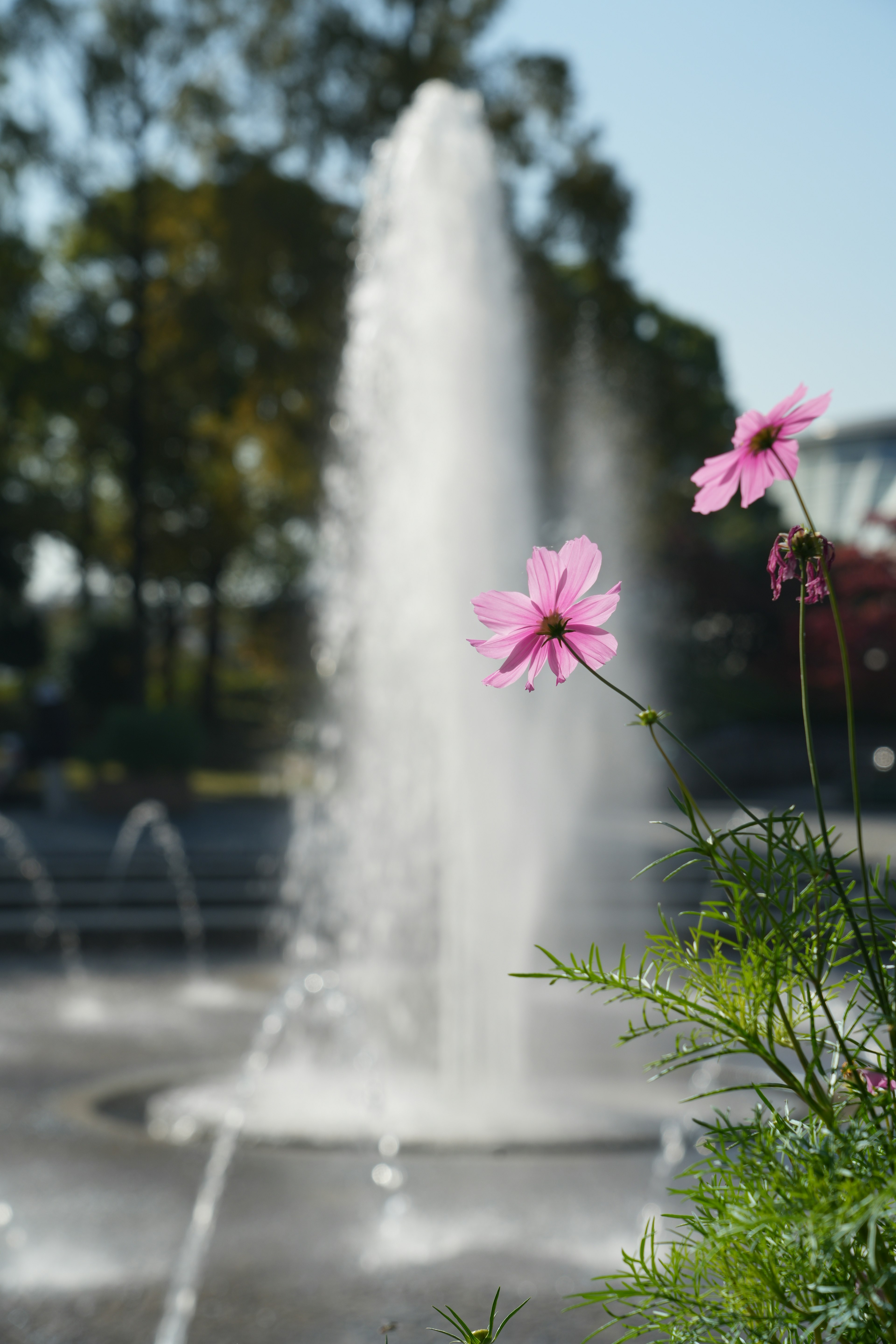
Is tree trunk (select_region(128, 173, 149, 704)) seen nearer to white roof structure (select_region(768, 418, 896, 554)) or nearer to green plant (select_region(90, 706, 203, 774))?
green plant (select_region(90, 706, 203, 774))

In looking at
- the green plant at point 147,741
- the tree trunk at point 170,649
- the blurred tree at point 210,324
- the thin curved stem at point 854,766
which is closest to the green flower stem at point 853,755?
the thin curved stem at point 854,766

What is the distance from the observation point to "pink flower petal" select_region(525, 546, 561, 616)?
989mm

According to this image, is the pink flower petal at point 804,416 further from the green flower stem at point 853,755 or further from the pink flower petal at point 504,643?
the pink flower petal at point 504,643

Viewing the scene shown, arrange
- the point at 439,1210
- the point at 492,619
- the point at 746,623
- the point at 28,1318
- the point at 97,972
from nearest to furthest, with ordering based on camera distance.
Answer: the point at 492,619 → the point at 28,1318 → the point at 439,1210 → the point at 97,972 → the point at 746,623

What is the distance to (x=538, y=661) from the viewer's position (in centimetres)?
99

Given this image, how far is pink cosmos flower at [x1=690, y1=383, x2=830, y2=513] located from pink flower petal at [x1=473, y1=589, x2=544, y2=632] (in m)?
0.15

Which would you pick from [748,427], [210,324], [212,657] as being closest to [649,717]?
[748,427]

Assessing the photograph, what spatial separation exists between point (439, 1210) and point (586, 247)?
17.3 m

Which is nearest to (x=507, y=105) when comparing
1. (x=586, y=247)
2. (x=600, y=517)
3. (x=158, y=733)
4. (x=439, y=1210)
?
(x=586, y=247)

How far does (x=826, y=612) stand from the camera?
19.6 meters

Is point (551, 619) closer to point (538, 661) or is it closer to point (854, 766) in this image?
point (538, 661)

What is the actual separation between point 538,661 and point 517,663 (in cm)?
2

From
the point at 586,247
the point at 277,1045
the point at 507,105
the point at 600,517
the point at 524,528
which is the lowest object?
the point at 277,1045

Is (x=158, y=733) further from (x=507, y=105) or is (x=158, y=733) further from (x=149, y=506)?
(x=507, y=105)
